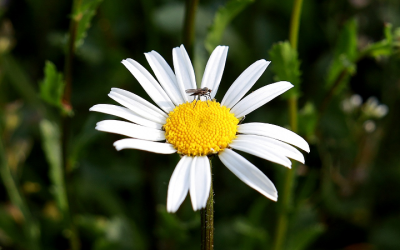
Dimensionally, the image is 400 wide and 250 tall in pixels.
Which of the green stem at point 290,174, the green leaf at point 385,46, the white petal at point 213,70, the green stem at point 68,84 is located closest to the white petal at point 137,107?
the white petal at point 213,70

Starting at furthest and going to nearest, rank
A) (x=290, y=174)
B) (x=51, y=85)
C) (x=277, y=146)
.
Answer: (x=290, y=174), (x=51, y=85), (x=277, y=146)

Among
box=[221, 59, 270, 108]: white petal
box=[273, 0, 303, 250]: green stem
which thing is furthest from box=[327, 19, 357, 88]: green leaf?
box=[221, 59, 270, 108]: white petal

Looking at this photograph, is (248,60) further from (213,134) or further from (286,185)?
(213,134)

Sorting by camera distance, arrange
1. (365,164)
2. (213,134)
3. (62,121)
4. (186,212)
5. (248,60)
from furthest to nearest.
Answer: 1. (248,60)
2. (365,164)
3. (186,212)
4. (62,121)
5. (213,134)

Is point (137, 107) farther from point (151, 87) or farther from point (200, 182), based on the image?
point (200, 182)

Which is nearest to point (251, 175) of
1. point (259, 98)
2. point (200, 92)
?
point (259, 98)

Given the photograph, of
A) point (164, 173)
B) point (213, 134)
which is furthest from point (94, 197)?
point (213, 134)
